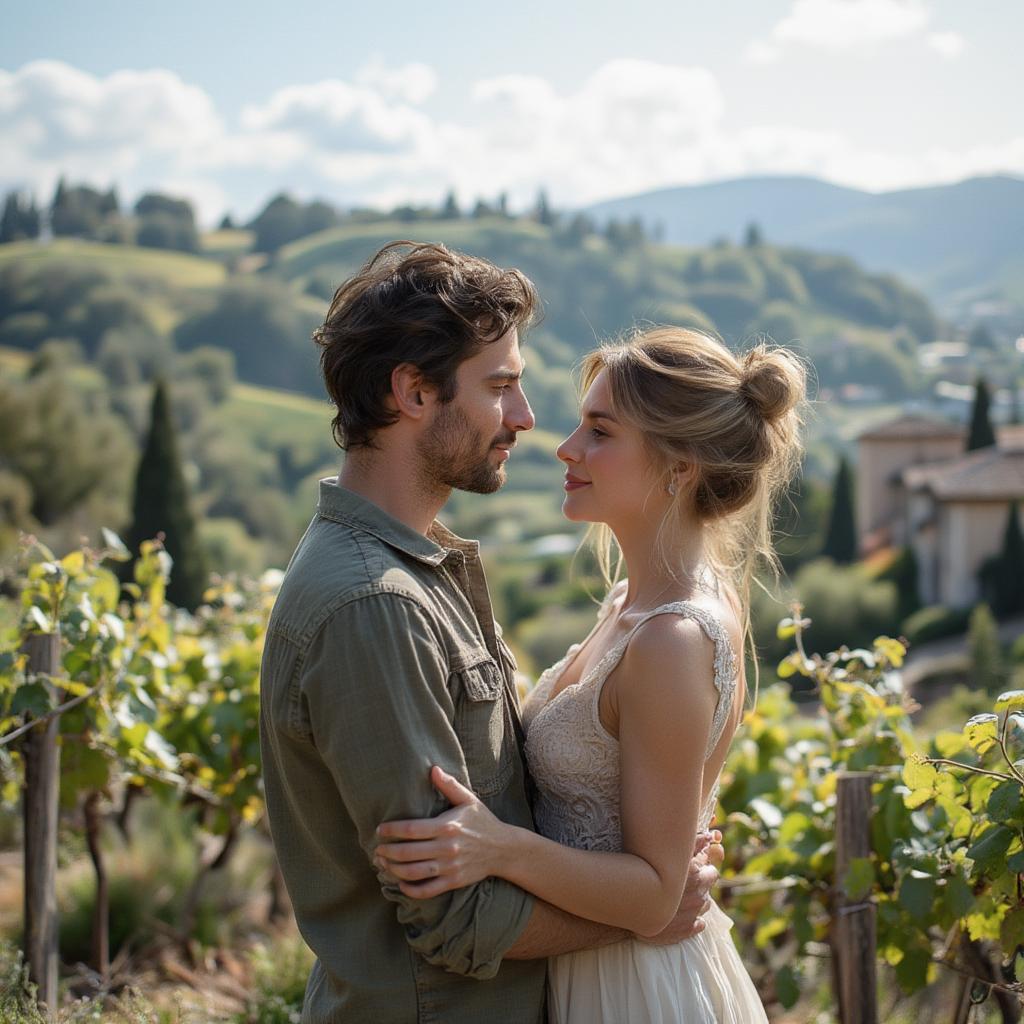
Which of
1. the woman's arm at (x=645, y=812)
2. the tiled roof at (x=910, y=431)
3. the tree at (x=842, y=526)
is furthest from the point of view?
the tiled roof at (x=910, y=431)

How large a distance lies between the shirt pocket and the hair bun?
2.35 feet

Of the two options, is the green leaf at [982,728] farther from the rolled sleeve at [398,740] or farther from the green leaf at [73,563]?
the green leaf at [73,563]

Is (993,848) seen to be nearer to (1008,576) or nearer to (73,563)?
(73,563)

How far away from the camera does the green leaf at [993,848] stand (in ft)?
7.64

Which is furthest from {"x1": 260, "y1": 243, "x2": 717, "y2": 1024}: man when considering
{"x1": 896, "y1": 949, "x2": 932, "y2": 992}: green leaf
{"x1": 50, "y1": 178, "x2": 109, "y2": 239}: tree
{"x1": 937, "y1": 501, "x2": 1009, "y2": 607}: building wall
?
{"x1": 50, "y1": 178, "x2": 109, "y2": 239}: tree

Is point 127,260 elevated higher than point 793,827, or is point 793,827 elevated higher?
point 127,260

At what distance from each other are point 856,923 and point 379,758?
176 centimetres

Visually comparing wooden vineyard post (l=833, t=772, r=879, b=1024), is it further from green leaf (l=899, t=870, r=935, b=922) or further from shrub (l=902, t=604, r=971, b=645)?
shrub (l=902, t=604, r=971, b=645)

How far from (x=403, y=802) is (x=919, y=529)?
133 feet

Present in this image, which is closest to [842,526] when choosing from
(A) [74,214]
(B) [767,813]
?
(B) [767,813]

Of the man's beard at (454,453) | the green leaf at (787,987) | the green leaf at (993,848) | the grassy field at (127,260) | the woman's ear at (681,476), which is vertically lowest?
the green leaf at (787,987)

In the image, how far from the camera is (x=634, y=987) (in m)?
2.10

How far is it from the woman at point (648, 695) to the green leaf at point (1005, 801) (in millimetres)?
531

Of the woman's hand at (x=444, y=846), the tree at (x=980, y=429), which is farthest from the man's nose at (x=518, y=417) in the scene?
the tree at (x=980, y=429)
